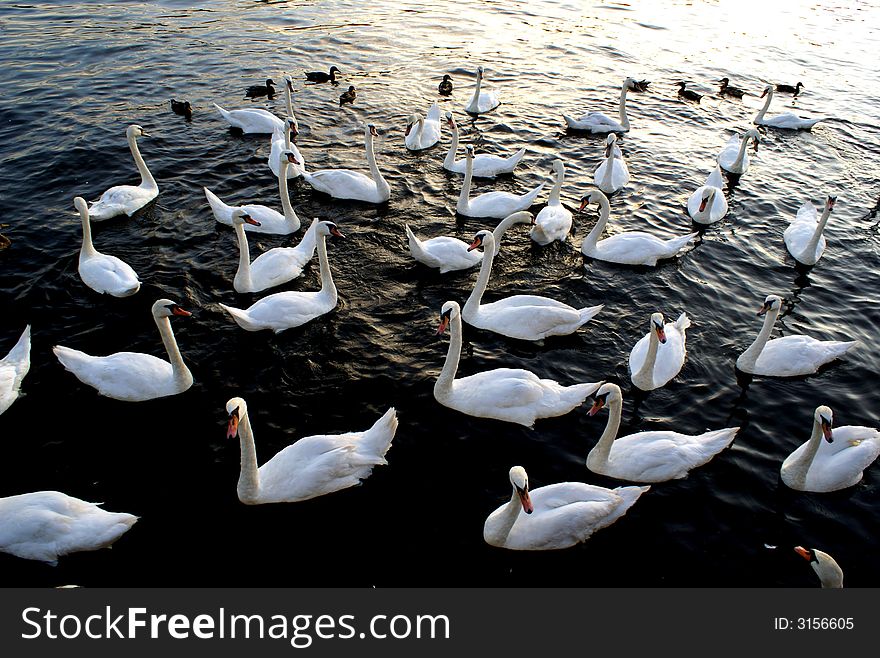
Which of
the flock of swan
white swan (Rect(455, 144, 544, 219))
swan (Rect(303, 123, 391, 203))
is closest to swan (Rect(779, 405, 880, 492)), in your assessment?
the flock of swan

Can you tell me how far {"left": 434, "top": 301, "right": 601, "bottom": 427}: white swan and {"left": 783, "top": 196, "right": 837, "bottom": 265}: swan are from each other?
7998mm

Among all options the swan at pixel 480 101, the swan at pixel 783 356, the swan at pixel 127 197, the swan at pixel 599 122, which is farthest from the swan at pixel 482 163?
the swan at pixel 783 356

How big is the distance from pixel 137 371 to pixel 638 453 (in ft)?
24.7

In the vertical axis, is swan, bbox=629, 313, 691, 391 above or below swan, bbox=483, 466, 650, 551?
above

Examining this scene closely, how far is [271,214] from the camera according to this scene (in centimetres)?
1416

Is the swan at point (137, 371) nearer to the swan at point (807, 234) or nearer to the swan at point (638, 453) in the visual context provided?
the swan at point (638, 453)

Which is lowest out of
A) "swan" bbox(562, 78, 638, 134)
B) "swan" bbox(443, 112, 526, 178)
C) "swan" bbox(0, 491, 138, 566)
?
"swan" bbox(0, 491, 138, 566)

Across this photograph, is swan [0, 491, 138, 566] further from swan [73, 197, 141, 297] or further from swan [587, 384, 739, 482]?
swan [587, 384, 739, 482]

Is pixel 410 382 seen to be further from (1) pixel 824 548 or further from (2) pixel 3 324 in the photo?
(2) pixel 3 324

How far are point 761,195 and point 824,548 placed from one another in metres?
12.5

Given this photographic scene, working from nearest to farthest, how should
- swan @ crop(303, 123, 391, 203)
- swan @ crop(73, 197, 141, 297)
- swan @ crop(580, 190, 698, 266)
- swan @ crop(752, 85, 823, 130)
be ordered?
swan @ crop(73, 197, 141, 297) → swan @ crop(580, 190, 698, 266) → swan @ crop(303, 123, 391, 203) → swan @ crop(752, 85, 823, 130)

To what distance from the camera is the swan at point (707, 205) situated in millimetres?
15602

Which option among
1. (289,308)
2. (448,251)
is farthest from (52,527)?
(448,251)

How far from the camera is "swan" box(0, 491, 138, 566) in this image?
711 centimetres
